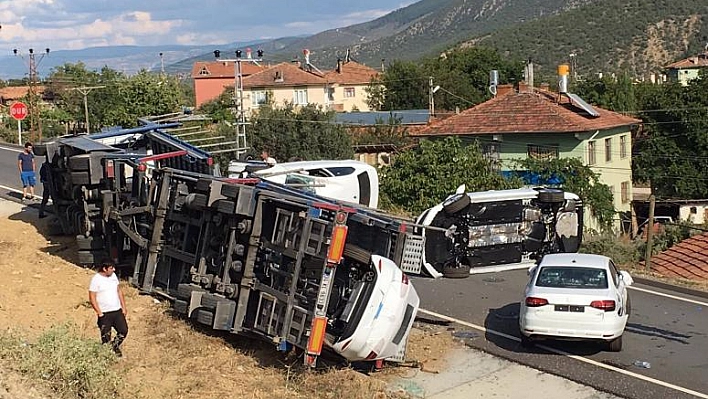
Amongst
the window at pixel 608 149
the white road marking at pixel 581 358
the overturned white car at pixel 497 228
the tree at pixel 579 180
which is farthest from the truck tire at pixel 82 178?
the window at pixel 608 149

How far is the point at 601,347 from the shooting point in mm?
12984

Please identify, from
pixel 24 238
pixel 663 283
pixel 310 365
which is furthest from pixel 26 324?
pixel 663 283

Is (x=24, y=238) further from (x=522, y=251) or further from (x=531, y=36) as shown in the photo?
(x=531, y=36)

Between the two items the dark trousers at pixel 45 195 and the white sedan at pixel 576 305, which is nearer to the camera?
the white sedan at pixel 576 305

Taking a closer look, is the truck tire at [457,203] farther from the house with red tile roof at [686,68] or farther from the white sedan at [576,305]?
the house with red tile roof at [686,68]

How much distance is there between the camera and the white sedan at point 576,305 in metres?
12.2

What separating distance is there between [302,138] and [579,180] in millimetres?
13867

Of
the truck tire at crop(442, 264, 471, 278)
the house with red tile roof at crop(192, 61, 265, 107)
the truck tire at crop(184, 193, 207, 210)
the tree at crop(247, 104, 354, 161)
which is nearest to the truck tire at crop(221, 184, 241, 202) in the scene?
the truck tire at crop(184, 193, 207, 210)

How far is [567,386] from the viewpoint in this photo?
1141cm

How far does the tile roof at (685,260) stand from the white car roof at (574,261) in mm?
6527

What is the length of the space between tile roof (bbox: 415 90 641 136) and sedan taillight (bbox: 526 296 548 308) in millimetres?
28318

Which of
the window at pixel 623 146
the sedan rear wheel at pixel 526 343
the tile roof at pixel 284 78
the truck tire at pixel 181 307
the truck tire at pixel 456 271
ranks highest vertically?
the tile roof at pixel 284 78

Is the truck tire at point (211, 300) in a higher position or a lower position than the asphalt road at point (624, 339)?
higher

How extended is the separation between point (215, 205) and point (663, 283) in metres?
10.0
